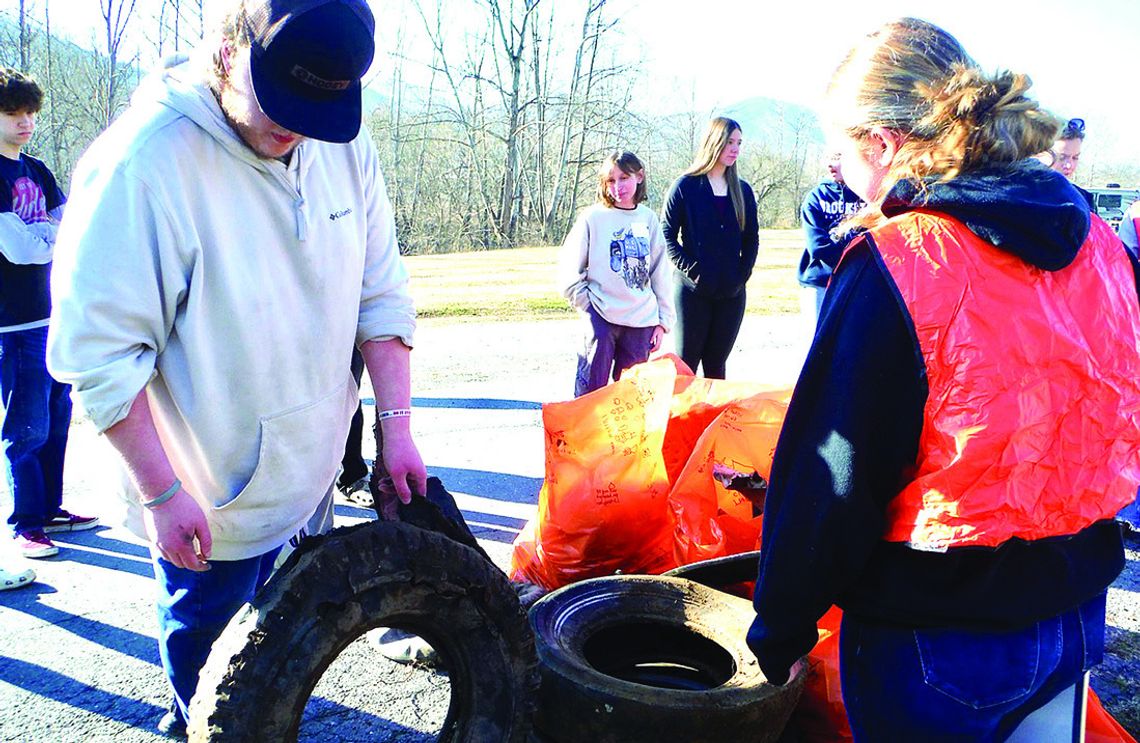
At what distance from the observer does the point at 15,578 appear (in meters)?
3.96

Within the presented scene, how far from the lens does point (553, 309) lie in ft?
42.2

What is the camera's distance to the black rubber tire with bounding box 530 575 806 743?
8.27 feet

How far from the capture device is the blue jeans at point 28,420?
13.9ft

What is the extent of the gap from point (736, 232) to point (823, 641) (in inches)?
149

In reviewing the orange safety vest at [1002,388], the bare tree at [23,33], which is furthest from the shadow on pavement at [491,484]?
the bare tree at [23,33]

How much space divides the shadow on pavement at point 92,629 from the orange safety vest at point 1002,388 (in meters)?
3.08

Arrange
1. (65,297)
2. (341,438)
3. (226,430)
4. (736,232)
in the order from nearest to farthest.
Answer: (65,297), (226,430), (341,438), (736,232)

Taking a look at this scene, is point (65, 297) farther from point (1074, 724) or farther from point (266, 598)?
point (1074, 724)

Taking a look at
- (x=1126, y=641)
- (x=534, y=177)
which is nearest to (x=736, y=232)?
(x=1126, y=641)

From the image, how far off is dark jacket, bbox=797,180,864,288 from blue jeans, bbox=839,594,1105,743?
405 centimetres

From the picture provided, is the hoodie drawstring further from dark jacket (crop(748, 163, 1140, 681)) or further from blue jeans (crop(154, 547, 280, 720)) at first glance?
dark jacket (crop(748, 163, 1140, 681))

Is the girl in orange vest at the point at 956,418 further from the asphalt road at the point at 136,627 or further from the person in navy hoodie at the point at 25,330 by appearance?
the person in navy hoodie at the point at 25,330

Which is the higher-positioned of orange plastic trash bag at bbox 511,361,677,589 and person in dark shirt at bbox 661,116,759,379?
person in dark shirt at bbox 661,116,759,379

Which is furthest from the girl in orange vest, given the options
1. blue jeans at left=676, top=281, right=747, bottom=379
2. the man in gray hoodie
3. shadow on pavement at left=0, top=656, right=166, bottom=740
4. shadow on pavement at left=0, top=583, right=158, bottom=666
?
blue jeans at left=676, top=281, right=747, bottom=379
